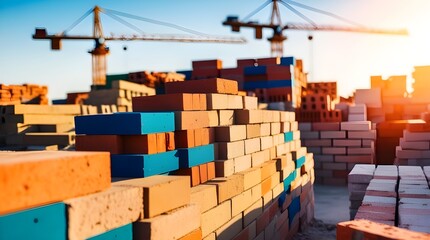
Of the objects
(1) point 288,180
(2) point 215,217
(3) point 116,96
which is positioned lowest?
(1) point 288,180

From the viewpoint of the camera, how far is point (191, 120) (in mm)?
4113

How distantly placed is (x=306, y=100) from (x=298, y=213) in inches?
297

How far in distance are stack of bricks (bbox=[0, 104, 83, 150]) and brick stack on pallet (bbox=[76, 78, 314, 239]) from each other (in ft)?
14.8

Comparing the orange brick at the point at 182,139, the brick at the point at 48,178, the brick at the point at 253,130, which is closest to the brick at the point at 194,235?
the orange brick at the point at 182,139

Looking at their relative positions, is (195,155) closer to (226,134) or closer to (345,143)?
(226,134)

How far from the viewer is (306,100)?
1425 centimetres

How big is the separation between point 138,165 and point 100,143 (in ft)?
1.49

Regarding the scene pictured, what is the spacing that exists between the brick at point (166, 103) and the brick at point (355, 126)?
9555 mm

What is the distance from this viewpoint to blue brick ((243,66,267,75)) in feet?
52.3

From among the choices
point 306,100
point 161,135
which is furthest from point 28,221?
point 306,100

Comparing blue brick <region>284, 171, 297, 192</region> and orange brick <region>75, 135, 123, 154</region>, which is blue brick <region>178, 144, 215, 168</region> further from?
blue brick <region>284, 171, 297, 192</region>

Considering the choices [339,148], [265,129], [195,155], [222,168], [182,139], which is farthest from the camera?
[339,148]

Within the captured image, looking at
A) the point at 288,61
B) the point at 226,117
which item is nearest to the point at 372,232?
the point at 226,117

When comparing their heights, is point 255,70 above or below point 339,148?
above
